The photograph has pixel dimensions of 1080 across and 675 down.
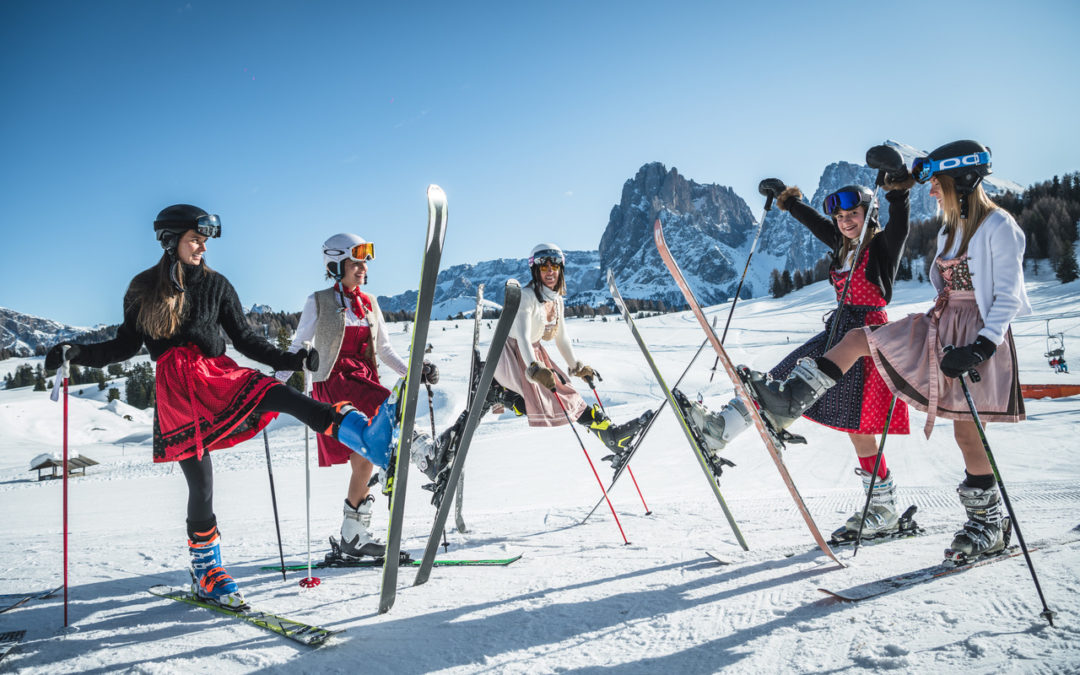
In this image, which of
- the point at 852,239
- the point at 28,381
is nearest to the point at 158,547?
the point at 852,239

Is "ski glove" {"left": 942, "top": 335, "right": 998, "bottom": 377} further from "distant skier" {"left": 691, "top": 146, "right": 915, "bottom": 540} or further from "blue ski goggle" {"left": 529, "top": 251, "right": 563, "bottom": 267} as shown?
"blue ski goggle" {"left": 529, "top": 251, "right": 563, "bottom": 267}

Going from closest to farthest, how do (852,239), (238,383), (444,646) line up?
(444,646)
(238,383)
(852,239)

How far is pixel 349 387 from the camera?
11.8ft

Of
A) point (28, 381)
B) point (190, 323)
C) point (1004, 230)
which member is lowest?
point (28, 381)

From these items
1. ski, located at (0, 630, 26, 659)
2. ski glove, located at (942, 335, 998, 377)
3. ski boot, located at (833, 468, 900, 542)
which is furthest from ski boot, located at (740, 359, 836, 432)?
ski, located at (0, 630, 26, 659)

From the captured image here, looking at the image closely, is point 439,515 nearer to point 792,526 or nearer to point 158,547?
point 792,526

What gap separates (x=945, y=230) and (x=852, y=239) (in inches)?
25.9

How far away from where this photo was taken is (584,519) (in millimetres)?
4504

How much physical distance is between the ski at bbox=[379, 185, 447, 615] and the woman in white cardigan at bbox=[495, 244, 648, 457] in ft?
6.02

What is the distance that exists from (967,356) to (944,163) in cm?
99

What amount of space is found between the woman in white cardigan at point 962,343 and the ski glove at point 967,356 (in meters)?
0.13

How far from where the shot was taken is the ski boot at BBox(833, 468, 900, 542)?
3.32 meters

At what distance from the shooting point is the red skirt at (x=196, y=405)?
2.66 meters

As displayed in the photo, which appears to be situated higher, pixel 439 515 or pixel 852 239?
pixel 852 239
